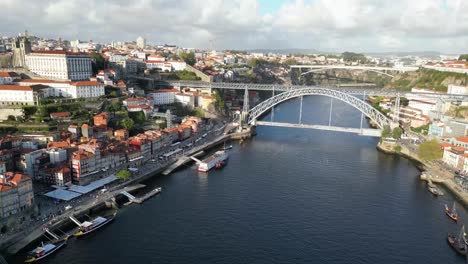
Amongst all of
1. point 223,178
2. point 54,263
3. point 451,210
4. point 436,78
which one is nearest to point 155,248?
point 54,263

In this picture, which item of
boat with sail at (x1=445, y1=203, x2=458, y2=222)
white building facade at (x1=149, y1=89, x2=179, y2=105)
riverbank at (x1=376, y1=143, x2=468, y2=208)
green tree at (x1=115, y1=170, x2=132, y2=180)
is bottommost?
boat with sail at (x1=445, y1=203, x2=458, y2=222)

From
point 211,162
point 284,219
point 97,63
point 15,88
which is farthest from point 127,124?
point 284,219

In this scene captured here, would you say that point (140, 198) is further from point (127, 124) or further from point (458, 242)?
point (458, 242)

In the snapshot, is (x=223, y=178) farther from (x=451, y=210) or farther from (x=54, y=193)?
(x=451, y=210)

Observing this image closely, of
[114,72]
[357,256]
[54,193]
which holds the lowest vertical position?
[357,256]

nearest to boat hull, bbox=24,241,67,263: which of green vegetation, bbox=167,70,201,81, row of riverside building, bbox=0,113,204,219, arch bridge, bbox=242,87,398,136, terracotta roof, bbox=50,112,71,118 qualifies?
row of riverside building, bbox=0,113,204,219

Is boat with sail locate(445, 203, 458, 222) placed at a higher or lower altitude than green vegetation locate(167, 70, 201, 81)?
lower

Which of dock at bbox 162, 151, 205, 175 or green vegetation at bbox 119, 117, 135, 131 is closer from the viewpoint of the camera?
dock at bbox 162, 151, 205, 175

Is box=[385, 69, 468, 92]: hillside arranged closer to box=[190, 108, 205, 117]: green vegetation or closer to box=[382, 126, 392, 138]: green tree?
box=[382, 126, 392, 138]: green tree
